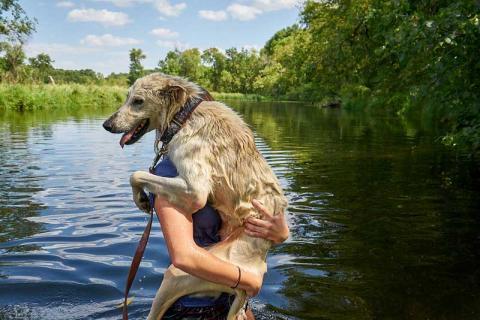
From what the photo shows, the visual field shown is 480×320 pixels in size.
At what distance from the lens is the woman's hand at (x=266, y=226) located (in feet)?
9.95

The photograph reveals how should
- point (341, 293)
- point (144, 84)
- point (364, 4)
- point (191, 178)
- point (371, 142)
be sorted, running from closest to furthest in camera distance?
point (191, 178), point (144, 84), point (341, 293), point (364, 4), point (371, 142)

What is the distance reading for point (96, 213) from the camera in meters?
10.6

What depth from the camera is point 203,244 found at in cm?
308

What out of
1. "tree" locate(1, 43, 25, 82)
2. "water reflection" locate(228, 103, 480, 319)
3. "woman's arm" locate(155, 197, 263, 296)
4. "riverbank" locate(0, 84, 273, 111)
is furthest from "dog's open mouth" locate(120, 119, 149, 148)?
"tree" locate(1, 43, 25, 82)

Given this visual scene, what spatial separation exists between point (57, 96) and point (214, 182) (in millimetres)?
50403

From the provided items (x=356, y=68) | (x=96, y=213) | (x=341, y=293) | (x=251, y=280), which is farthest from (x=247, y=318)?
(x=356, y=68)

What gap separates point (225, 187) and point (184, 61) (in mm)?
148866

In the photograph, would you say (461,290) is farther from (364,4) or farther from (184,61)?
(184,61)

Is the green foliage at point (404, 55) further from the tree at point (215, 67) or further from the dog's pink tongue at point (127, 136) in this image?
the tree at point (215, 67)

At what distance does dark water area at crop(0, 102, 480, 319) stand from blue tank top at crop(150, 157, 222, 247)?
10.2ft

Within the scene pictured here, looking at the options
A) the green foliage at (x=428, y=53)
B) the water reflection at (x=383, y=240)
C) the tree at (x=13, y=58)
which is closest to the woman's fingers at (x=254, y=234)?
the water reflection at (x=383, y=240)

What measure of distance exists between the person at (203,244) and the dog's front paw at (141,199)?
0.56ft

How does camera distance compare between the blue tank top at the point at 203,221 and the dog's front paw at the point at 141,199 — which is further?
the dog's front paw at the point at 141,199

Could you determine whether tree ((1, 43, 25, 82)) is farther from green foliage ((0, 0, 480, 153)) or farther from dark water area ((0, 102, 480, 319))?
dark water area ((0, 102, 480, 319))
